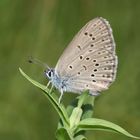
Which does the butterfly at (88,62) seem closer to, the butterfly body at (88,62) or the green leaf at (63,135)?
the butterfly body at (88,62)

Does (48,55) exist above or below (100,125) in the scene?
above

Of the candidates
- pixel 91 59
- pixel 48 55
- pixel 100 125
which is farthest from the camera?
pixel 48 55

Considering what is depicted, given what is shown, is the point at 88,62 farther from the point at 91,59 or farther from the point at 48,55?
the point at 48,55

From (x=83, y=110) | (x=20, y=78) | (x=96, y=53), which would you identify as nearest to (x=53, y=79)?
(x=96, y=53)

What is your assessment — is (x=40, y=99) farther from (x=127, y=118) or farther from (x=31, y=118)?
(x=127, y=118)

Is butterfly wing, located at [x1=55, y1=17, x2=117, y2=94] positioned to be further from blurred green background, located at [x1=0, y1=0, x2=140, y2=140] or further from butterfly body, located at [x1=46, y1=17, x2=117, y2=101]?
blurred green background, located at [x1=0, y1=0, x2=140, y2=140]

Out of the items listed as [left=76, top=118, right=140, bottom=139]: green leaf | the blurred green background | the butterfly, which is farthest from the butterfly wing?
the blurred green background

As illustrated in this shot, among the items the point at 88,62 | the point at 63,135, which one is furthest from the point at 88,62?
the point at 63,135

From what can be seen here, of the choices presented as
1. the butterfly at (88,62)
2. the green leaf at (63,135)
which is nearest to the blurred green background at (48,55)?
the butterfly at (88,62)
